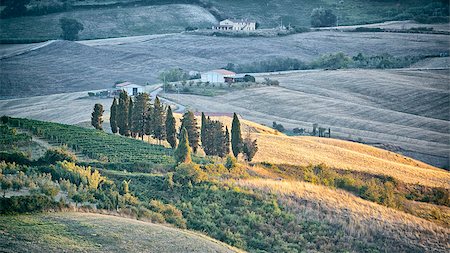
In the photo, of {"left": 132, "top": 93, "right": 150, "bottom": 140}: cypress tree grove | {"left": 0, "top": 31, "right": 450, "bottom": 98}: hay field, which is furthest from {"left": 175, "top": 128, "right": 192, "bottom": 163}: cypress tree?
{"left": 0, "top": 31, "right": 450, "bottom": 98}: hay field

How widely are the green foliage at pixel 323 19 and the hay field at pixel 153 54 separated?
1371 cm

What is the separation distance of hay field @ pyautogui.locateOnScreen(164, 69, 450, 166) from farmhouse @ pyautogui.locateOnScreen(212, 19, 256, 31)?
129 ft

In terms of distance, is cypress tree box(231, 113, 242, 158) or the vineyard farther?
cypress tree box(231, 113, 242, 158)

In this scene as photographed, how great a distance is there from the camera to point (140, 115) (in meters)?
65.4

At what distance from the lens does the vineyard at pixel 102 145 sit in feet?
182

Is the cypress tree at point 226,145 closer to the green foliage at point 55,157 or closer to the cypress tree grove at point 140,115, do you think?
the cypress tree grove at point 140,115

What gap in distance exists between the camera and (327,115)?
320 ft

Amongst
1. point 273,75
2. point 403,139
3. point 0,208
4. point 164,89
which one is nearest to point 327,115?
point 403,139

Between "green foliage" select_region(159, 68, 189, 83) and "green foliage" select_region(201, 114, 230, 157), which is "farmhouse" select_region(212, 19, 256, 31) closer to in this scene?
"green foliage" select_region(159, 68, 189, 83)

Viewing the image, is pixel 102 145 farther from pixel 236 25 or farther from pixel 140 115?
pixel 236 25

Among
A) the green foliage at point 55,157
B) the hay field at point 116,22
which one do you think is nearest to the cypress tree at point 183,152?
the green foliage at point 55,157

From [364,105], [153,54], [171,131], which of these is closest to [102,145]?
[171,131]

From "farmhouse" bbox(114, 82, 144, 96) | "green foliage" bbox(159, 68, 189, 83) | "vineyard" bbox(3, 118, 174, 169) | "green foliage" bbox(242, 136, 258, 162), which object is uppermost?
"vineyard" bbox(3, 118, 174, 169)

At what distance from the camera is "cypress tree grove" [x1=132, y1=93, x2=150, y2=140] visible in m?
65.2
